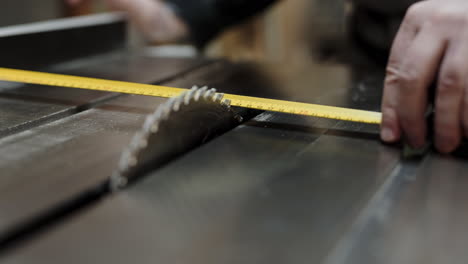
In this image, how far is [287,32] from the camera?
356 centimetres

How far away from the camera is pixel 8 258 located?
52 cm

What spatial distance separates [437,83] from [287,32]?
2.81 metres

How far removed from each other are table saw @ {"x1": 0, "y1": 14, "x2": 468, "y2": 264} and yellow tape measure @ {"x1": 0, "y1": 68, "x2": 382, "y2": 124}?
0.09 ft

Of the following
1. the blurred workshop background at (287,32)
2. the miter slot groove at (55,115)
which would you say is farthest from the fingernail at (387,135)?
the blurred workshop background at (287,32)

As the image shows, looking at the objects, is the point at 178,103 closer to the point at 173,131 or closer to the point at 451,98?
the point at 173,131

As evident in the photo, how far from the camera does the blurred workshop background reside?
10.5ft

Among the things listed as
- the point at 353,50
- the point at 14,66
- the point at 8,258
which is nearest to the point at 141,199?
the point at 8,258

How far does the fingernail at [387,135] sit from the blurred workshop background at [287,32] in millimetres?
2294

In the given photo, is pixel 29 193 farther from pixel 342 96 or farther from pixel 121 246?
pixel 342 96

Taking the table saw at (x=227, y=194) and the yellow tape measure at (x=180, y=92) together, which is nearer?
the table saw at (x=227, y=194)

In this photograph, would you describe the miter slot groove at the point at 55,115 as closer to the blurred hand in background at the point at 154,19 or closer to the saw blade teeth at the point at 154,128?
the saw blade teeth at the point at 154,128

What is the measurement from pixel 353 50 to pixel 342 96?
1.01 metres

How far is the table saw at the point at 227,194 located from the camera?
55 centimetres

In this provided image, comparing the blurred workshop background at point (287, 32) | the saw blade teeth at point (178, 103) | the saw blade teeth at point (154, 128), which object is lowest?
the blurred workshop background at point (287, 32)
